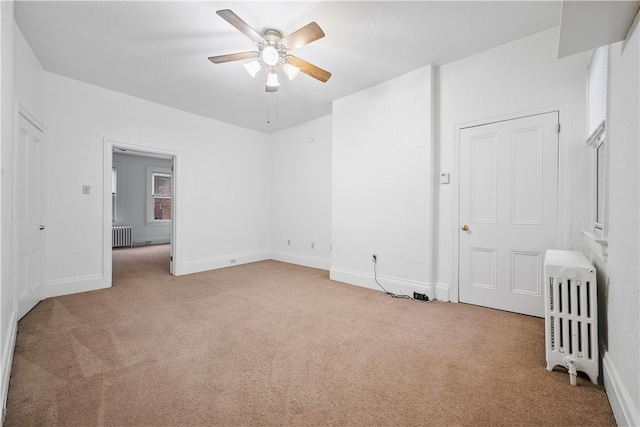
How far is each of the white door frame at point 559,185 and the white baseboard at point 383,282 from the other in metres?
0.35

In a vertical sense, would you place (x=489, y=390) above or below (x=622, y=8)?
below

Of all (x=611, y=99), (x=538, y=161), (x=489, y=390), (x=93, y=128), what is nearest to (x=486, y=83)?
(x=538, y=161)

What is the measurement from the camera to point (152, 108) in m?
4.19

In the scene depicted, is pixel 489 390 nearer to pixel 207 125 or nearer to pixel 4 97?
pixel 4 97

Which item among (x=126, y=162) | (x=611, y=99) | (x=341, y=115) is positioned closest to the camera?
(x=611, y=99)

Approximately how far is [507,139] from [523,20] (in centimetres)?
105

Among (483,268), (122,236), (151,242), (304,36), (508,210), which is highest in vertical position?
(304,36)

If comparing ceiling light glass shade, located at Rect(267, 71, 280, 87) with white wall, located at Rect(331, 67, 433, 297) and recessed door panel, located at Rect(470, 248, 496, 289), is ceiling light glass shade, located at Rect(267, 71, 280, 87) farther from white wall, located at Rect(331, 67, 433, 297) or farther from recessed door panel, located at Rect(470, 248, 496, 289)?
recessed door panel, located at Rect(470, 248, 496, 289)

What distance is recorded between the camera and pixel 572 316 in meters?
1.72

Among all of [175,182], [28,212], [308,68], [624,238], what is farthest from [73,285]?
[624,238]

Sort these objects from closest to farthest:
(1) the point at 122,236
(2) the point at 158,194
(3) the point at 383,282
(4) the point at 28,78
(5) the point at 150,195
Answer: (4) the point at 28,78 < (3) the point at 383,282 < (1) the point at 122,236 < (5) the point at 150,195 < (2) the point at 158,194

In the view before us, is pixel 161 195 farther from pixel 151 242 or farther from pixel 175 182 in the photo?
pixel 175 182

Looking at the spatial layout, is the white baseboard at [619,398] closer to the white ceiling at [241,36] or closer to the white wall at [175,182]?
the white ceiling at [241,36]

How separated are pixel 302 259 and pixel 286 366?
11.1 feet
